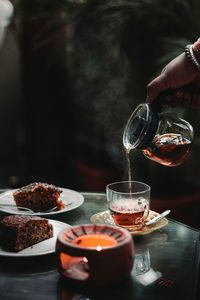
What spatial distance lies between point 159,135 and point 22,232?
499 mm

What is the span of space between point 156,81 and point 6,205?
0.65 m

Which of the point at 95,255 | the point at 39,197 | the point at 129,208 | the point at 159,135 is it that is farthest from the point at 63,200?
the point at 95,255

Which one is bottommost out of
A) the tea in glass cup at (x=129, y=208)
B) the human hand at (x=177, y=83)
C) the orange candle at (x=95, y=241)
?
the tea in glass cup at (x=129, y=208)

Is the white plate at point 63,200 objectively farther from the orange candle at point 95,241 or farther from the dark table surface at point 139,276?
the orange candle at point 95,241

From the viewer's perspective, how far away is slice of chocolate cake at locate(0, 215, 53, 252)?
1469 millimetres

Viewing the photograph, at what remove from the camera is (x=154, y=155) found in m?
1.65

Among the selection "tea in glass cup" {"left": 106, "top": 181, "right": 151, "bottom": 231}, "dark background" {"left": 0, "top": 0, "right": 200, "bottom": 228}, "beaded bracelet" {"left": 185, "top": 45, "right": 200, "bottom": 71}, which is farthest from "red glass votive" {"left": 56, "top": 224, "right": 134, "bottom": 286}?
"dark background" {"left": 0, "top": 0, "right": 200, "bottom": 228}

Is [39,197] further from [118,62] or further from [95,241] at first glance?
[118,62]

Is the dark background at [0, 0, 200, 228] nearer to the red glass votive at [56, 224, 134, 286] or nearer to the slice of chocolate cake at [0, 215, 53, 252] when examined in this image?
the slice of chocolate cake at [0, 215, 53, 252]

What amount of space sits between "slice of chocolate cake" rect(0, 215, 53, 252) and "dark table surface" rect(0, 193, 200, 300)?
0.04 meters

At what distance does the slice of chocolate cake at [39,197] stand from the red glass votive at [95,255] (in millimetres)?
464

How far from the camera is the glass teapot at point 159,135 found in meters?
1.59

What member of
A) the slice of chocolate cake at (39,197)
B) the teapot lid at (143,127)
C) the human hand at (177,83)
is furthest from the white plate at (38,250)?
the human hand at (177,83)

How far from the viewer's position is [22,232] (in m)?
1.48
